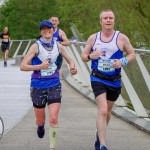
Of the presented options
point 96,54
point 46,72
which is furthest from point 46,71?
point 96,54

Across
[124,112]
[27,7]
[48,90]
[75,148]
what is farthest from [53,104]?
[27,7]

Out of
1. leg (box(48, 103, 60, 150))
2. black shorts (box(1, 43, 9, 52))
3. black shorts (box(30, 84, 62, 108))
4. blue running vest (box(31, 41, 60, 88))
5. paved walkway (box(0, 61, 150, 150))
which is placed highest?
blue running vest (box(31, 41, 60, 88))

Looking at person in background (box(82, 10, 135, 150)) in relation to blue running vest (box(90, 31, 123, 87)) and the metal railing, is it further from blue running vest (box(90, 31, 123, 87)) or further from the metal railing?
the metal railing

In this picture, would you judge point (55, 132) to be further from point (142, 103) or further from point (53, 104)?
point (142, 103)

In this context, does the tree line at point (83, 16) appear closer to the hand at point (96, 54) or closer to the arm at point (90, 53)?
the arm at point (90, 53)

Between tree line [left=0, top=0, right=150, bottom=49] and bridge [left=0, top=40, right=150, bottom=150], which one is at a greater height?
bridge [left=0, top=40, right=150, bottom=150]

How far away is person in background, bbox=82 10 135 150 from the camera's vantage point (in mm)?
7867

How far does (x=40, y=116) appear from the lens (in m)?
8.08

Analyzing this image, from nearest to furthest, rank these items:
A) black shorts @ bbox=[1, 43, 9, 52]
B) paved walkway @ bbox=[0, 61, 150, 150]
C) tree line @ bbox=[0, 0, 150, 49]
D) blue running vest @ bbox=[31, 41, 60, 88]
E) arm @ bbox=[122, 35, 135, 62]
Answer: blue running vest @ bbox=[31, 41, 60, 88]
arm @ bbox=[122, 35, 135, 62]
paved walkway @ bbox=[0, 61, 150, 150]
tree line @ bbox=[0, 0, 150, 49]
black shorts @ bbox=[1, 43, 9, 52]

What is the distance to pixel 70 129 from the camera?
1009 centimetres

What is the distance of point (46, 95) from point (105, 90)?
766mm

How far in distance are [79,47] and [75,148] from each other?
828 cm

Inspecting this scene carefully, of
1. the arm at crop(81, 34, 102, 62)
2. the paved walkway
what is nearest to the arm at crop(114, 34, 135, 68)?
the arm at crop(81, 34, 102, 62)

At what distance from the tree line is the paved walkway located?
3.57 metres
